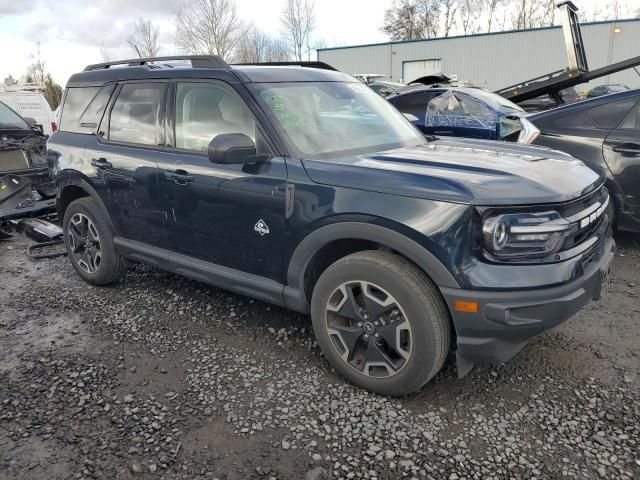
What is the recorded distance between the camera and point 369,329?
279 centimetres

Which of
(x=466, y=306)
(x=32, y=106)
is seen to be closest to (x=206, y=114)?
(x=466, y=306)

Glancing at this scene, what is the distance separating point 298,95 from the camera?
11.2 ft

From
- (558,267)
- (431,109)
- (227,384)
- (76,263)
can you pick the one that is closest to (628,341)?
(558,267)

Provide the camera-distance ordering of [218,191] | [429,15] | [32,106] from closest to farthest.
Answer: [218,191] → [32,106] → [429,15]

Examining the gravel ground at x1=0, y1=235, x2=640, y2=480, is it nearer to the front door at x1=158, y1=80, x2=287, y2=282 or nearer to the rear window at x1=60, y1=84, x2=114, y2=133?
the front door at x1=158, y1=80, x2=287, y2=282

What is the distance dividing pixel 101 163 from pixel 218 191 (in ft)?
4.67

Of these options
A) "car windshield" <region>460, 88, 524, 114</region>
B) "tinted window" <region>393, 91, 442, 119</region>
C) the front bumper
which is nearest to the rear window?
the front bumper

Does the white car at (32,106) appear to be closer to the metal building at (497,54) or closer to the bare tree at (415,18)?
the metal building at (497,54)

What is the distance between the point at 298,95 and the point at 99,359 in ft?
7.17

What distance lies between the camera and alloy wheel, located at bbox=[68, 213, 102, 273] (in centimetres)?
442

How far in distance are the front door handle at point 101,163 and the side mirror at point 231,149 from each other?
1481 mm

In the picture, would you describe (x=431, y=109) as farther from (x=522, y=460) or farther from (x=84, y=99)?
(x=522, y=460)

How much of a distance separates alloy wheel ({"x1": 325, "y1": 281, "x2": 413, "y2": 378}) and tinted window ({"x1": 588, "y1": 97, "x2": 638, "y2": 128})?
11.7 ft

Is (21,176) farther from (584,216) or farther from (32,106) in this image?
(584,216)
